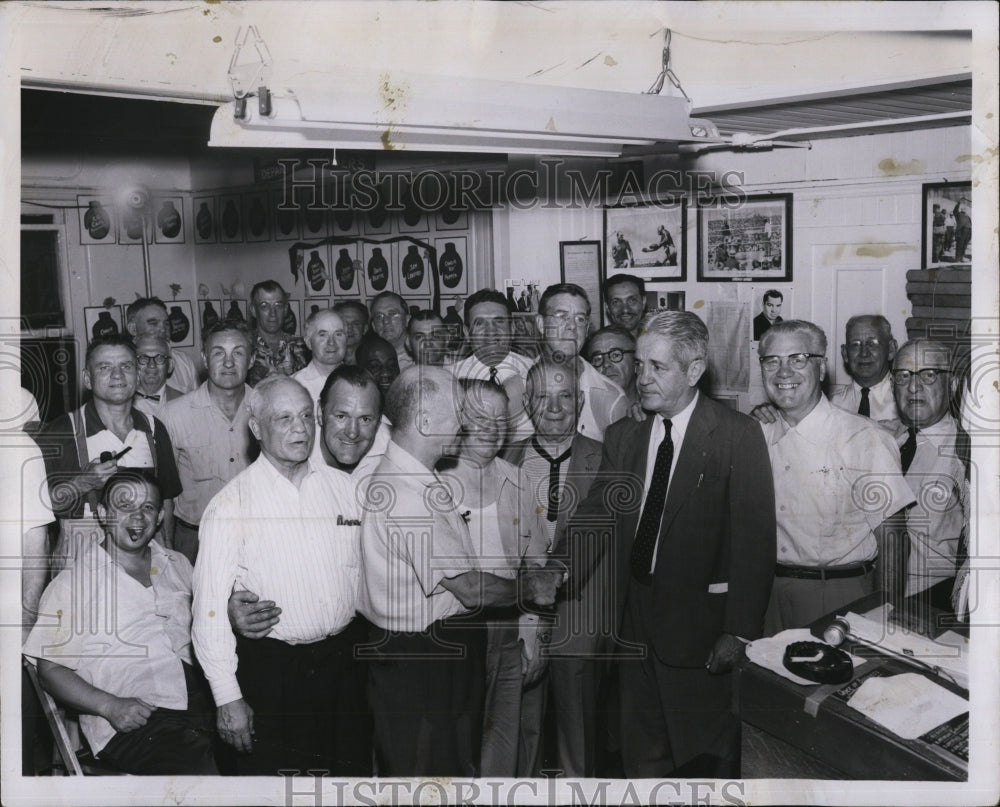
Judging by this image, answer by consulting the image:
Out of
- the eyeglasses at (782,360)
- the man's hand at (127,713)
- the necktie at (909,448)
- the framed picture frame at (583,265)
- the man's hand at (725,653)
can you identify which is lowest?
the man's hand at (127,713)

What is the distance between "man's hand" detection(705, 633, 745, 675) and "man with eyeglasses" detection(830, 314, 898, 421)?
58 centimetres

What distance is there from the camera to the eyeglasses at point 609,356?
2.03 meters

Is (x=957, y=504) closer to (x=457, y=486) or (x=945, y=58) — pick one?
(x=945, y=58)

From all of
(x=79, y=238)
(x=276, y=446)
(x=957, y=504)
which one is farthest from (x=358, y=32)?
(x=957, y=504)

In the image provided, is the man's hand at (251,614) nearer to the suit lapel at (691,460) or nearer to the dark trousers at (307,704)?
the dark trousers at (307,704)

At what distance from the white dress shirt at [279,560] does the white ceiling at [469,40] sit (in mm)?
877

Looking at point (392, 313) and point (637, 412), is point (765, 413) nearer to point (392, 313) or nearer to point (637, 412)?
point (637, 412)

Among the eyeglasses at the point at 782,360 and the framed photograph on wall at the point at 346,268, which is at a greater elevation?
the framed photograph on wall at the point at 346,268

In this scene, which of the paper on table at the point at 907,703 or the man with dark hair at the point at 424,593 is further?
the man with dark hair at the point at 424,593

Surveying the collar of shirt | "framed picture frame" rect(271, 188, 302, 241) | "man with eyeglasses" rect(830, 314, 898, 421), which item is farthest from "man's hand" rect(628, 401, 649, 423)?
the collar of shirt

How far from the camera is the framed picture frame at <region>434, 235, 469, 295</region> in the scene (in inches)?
78.4

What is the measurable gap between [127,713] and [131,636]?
0.53ft

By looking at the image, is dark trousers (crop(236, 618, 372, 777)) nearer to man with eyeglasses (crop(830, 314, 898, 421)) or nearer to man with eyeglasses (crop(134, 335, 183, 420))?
man with eyeglasses (crop(134, 335, 183, 420))

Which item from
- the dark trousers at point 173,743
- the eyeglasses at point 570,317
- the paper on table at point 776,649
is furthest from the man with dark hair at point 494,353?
the dark trousers at point 173,743
